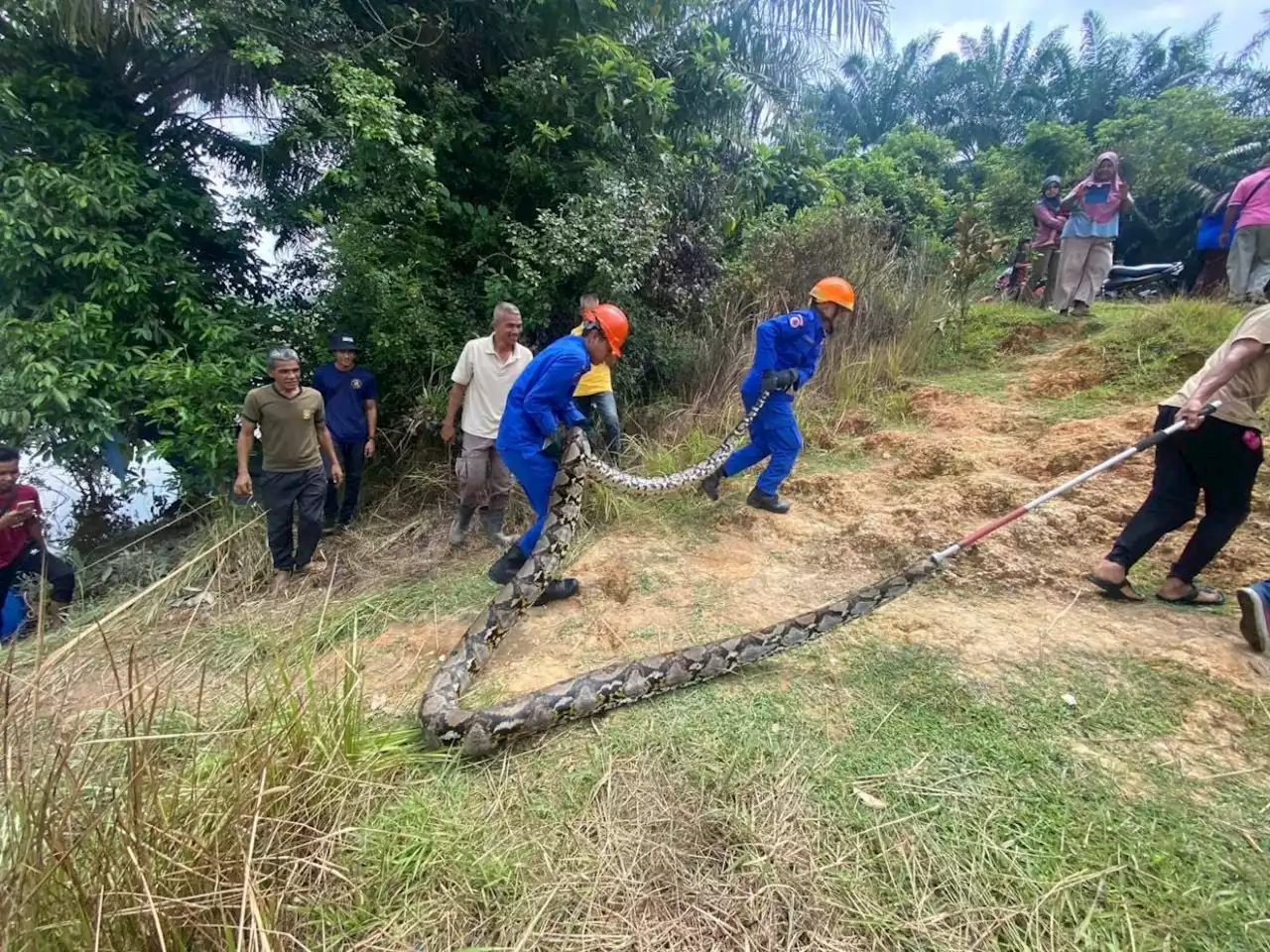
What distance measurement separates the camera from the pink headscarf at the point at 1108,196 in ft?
25.7

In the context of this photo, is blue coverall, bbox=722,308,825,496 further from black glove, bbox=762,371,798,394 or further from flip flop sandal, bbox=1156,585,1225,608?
flip flop sandal, bbox=1156,585,1225,608

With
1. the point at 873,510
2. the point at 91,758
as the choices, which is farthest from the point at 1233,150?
the point at 91,758

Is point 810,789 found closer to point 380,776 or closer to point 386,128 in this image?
point 380,776

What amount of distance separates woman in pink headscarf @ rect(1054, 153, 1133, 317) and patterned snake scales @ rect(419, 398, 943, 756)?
293 inches

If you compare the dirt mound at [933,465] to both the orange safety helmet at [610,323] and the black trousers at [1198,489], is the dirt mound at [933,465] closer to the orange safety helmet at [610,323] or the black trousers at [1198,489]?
the black trousers at [1198,489]

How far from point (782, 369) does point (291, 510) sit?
4490mm

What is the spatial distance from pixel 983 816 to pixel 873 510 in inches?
121

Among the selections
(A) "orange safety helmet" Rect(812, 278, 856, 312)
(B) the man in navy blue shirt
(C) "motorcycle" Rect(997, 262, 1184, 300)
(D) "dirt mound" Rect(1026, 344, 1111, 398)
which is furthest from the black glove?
(C) "motorcycle" Rect(997, 262, 1184, 300)

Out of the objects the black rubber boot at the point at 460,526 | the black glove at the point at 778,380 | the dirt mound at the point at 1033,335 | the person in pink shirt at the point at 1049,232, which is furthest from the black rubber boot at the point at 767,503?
the person in pink shirt at the point at 1049,232

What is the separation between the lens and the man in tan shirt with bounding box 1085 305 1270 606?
319 cm

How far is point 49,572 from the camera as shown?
524cm

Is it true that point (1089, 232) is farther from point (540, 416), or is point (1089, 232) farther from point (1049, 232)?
point (540, 416)

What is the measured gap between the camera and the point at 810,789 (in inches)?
97.7

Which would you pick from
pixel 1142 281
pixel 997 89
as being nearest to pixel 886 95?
pixel 997 89
